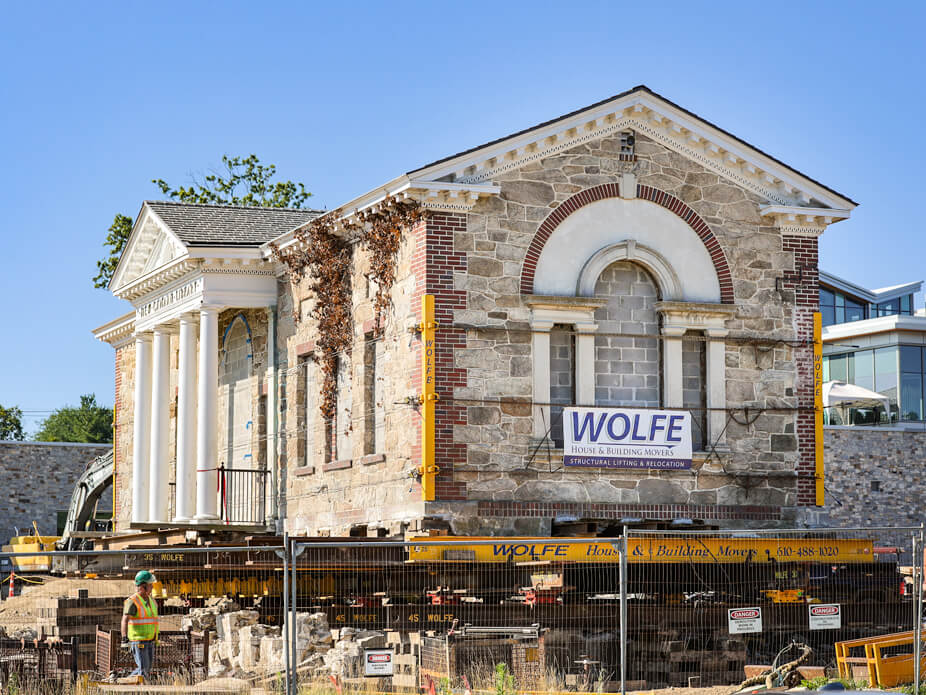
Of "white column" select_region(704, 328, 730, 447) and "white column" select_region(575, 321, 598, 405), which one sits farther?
"white column" select_region(704, 328, 730, 447)

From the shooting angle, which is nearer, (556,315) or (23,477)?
(556,315)

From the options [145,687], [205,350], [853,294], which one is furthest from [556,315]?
[853,294]

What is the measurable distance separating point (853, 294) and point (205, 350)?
43598mm

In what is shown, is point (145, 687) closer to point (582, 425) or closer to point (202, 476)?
point (582, 425)

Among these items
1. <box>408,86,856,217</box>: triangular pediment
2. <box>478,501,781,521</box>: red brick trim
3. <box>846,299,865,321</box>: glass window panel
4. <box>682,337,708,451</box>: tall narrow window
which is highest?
<box>846,299,865,321</box>: glass window panel

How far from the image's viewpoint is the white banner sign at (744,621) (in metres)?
17.2

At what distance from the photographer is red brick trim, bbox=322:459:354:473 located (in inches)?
1043

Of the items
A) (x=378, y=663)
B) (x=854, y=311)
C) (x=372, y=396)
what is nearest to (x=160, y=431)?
(x=372, y=396)

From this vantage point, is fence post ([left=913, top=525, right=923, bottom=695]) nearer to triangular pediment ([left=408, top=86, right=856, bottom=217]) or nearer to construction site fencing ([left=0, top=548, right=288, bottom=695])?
construction site fencing ([left=0, top=548, right=288, bottom=695])

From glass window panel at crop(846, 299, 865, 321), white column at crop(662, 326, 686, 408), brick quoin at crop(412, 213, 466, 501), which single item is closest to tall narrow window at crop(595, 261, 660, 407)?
white column at crop(662, 326, 686, 408)

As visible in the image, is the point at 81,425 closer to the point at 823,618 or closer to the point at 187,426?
the point at 187,426

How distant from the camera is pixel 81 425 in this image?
9669 centimetres

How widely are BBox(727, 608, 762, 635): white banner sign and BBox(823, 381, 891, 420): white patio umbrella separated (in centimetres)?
3421

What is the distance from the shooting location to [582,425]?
2452 cm
